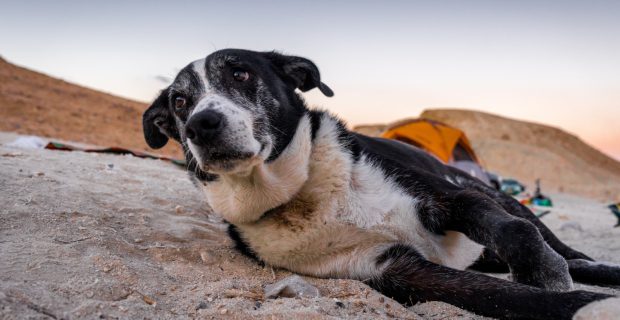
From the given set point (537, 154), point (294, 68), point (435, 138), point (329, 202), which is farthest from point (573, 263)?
point (537, 154)

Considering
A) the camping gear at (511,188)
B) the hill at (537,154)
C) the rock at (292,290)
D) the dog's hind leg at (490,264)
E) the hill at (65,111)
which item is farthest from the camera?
the hill at (537,154)

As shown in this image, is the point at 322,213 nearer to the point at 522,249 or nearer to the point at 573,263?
the point at 522,249

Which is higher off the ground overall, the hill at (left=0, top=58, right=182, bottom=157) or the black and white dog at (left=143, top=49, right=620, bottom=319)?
the black and white dog at (left=143, top=49, right=620, bottom=319)

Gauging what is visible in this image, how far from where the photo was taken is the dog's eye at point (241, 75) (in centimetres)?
287

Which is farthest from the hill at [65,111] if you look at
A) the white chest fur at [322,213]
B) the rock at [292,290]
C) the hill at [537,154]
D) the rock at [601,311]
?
the rock at [601,311]

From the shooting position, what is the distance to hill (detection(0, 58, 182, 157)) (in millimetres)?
15695

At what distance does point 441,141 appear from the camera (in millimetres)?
8945

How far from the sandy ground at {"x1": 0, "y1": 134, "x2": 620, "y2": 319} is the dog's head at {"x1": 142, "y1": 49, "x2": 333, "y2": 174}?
0.54 meters

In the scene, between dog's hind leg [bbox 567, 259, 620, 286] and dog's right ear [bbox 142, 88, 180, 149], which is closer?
dog's hind leg [bbox 567, 259, 620, 286]

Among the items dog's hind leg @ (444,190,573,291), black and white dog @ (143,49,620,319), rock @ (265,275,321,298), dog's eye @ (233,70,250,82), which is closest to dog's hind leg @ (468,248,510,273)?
black and white dog @ (143,49,620,319)

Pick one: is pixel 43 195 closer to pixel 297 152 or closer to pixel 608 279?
pixel 297 152

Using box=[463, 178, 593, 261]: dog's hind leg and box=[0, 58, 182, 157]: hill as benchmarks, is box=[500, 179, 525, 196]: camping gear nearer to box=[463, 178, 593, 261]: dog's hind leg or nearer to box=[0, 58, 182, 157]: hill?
box=[463, 178, 593, 261]: dog's hind leg

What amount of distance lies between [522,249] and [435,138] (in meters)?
6.72

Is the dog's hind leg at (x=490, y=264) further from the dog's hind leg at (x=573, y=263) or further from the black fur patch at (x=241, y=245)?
the black fur patch at (x=241, y=245)
